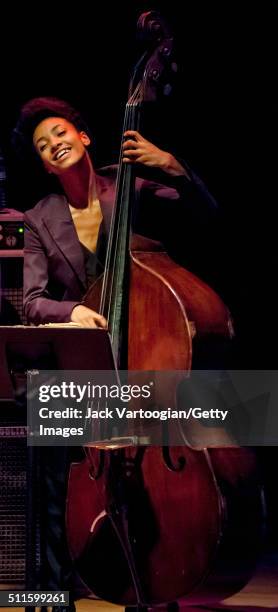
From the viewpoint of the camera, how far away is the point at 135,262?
2.47 metres

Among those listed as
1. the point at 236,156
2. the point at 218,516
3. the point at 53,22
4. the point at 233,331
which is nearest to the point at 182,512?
the point at 218,516

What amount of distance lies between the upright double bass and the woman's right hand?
0.03 metres

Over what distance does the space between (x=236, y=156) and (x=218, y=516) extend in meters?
1.53

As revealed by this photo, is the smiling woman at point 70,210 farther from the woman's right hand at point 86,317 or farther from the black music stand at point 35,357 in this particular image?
the black music stand at point 35,357

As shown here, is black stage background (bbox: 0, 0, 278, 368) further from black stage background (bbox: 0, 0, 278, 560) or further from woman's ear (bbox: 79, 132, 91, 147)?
woman's ear (bbox: 79, 132, 91, 147)

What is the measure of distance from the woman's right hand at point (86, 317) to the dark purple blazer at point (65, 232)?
174 mm

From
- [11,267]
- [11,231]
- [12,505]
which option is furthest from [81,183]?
[12,505]

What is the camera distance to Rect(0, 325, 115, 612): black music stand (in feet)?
6.97

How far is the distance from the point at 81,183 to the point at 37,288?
1.19 ft

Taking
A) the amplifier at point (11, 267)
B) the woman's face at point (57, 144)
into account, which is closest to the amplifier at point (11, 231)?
the amplifier at point (11, 267)

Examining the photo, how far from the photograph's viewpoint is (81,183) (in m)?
2.91

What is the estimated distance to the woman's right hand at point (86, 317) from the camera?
245cm

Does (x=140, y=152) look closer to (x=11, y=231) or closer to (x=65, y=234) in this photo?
(x=65, y=234)

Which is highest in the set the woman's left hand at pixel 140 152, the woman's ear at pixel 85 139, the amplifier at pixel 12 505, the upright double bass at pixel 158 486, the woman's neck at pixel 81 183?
the woman's ear at pixel 85 139
